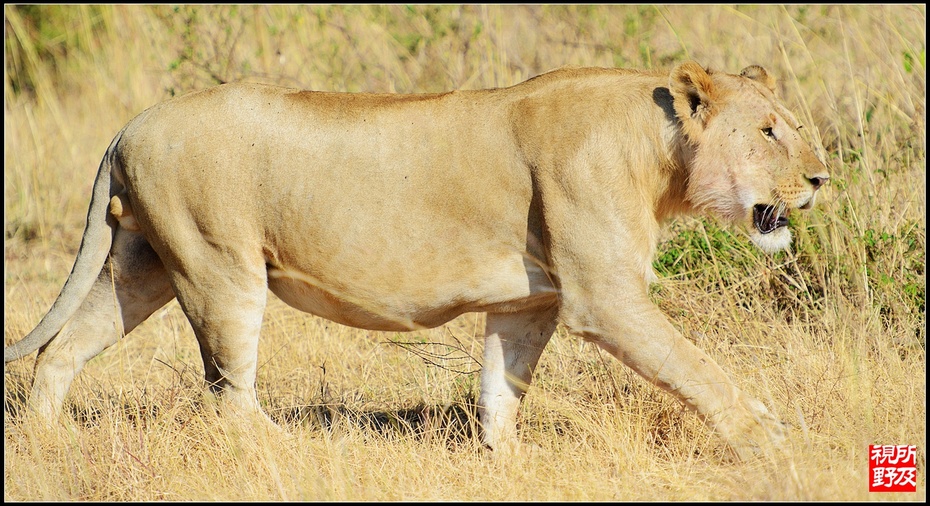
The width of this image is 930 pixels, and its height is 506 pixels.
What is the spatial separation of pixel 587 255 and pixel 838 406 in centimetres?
131

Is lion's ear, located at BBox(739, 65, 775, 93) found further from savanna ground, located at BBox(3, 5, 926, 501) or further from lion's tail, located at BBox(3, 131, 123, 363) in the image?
lion's tail, located at BBox(3, 131, 123, 363)

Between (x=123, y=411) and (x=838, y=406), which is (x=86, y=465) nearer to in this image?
(x=123, y=411)

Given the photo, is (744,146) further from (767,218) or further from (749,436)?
(749,436)

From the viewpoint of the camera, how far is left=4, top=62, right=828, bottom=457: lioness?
370 cm

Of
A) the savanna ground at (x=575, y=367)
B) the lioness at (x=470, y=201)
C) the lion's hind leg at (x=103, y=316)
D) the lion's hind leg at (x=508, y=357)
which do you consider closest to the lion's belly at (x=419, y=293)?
the lioness at (x=470, y=201)

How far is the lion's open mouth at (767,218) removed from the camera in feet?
12.5

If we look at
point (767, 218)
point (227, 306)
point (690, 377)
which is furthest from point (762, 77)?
point (227, 306)

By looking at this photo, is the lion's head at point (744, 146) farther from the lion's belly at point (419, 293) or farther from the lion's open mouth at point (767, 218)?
the lion's belly at point (419, 293)

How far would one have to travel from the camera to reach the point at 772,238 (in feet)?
12.8

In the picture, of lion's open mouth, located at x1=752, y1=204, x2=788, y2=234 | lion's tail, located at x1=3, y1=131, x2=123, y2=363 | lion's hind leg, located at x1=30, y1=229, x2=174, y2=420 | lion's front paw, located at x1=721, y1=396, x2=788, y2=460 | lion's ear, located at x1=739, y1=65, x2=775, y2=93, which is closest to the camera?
lion's front paw, located at x1=721, y1=396, x2=788, y2=460

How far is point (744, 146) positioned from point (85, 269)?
2.80 m

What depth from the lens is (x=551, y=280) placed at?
385 centimetres

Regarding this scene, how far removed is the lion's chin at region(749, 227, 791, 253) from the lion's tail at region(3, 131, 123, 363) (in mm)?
2672

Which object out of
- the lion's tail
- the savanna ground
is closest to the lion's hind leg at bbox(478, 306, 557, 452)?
the savanna ground
